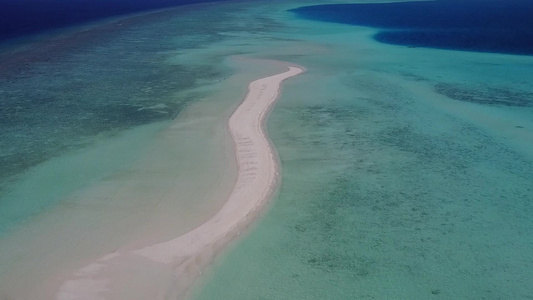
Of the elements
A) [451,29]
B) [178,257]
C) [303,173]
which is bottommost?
[178,257]

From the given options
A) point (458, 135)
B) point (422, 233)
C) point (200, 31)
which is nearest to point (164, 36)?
point (200, 31)

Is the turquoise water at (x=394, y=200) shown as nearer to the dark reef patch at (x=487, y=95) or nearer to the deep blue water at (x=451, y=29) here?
the dark reef patch at (x=487, y=95)

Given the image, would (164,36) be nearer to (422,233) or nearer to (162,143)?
(162,143)

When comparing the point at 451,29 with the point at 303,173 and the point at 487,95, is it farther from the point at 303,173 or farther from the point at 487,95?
the point at 303,173

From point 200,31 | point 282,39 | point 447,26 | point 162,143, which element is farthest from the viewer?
point 447,26

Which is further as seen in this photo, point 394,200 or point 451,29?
point 451,29

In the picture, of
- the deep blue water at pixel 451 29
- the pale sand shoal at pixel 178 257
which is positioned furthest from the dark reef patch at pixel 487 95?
the deep blue water at pixel 451 29

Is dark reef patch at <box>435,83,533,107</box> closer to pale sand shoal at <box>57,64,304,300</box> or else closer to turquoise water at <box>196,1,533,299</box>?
turquoise water at <box>196,1,533,299</box>

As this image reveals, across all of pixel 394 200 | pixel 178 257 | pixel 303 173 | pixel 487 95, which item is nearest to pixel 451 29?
pixel 487 95
